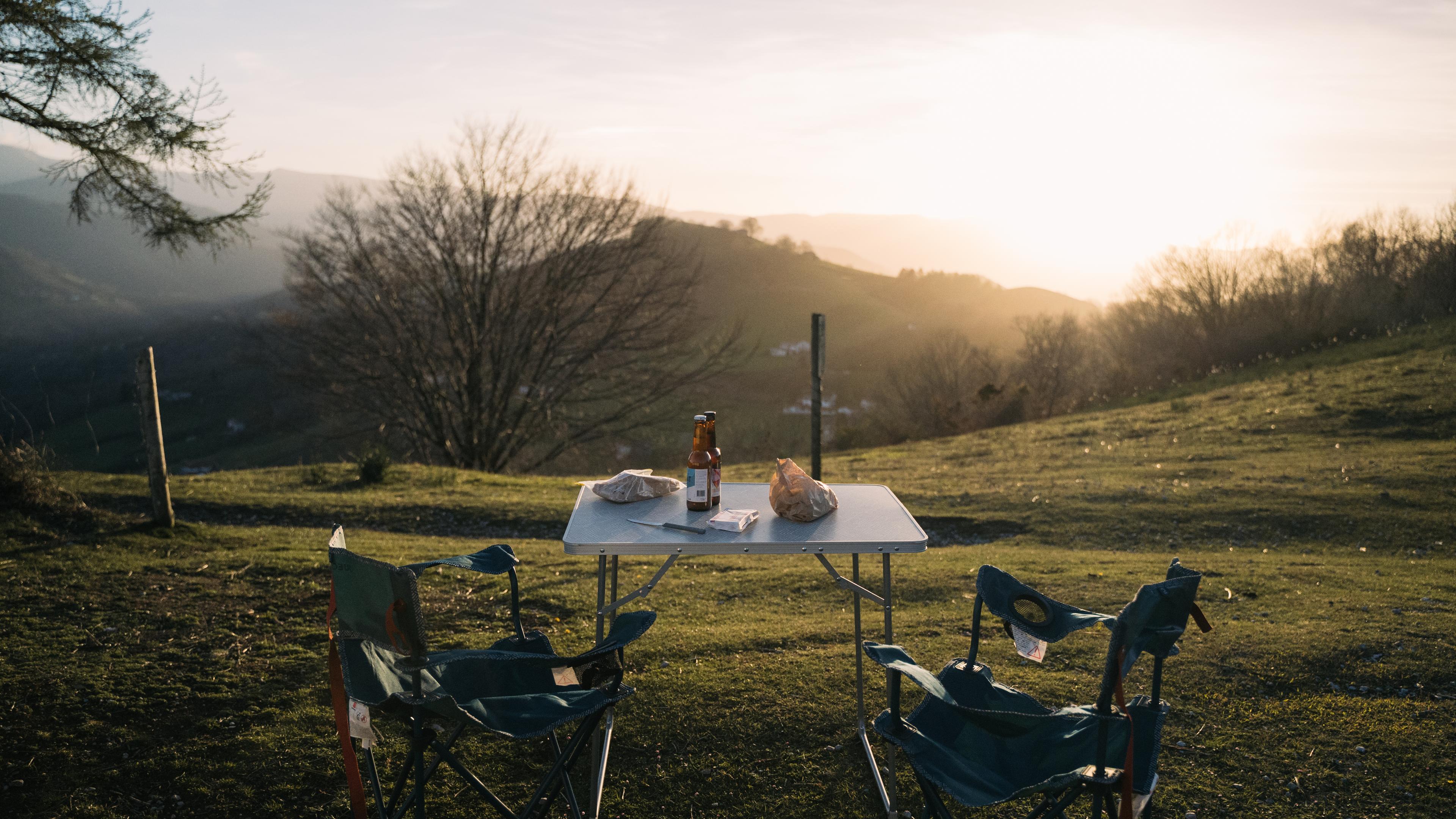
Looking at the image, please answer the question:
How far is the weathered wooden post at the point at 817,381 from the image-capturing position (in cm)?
1086

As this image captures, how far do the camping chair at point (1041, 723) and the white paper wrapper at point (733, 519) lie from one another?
0.72m

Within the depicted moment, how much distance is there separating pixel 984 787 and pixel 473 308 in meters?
19.3

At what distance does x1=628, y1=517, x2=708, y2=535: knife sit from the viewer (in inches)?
112

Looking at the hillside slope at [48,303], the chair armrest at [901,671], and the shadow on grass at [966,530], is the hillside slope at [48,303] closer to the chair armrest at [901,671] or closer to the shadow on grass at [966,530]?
the shadow on grass at [966,530]

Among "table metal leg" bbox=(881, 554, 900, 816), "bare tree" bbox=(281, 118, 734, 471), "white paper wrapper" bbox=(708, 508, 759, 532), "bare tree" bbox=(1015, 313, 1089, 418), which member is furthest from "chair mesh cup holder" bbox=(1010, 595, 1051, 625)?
"bare tree" bbox=(1015, 313, 1089, 418)

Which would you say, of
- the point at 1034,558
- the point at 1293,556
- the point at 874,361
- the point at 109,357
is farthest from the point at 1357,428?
the point at 109,357

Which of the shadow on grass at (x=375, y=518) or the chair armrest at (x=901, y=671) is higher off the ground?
the chair armrest at (x=901, y=671)

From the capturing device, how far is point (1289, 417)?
1470cm

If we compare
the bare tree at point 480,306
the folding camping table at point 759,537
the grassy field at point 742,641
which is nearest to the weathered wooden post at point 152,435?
the grassy field at point 742,641

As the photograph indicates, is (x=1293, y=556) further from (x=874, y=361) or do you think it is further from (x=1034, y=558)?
(x=874, y=361)

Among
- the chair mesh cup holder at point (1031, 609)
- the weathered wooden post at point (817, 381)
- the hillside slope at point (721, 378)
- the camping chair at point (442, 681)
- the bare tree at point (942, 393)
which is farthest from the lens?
the hillside slope at point (721, 378)

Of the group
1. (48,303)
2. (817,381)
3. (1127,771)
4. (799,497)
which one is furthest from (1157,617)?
(48,303)

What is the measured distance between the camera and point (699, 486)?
314 centimetres

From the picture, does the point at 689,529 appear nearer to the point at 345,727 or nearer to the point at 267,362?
the point at 345,727
